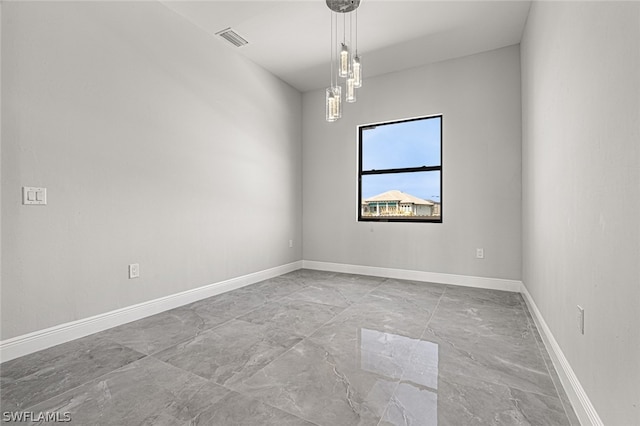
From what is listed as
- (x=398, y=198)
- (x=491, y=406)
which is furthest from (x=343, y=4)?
(x=491, y=406)

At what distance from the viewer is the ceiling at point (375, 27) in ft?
9.42

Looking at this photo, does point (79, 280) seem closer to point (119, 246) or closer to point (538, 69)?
point (119, 246)

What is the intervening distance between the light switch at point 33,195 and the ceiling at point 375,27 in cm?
202

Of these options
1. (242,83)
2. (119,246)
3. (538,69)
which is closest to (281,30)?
(242,83)

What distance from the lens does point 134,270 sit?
264 cm

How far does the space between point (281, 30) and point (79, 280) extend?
2985mm

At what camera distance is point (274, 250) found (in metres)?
4.40

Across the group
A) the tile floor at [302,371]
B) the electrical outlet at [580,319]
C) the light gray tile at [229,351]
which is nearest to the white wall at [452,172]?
the tile floor at [302,371]

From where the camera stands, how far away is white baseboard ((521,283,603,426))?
127cm

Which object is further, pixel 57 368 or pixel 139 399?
pixel 57 368

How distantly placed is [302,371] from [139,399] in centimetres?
83

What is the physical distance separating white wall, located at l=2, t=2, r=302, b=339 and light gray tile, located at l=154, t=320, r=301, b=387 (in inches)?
34.8

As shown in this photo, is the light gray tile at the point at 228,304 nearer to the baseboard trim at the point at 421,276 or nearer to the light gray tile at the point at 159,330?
the light gray tile at the point at 159,330

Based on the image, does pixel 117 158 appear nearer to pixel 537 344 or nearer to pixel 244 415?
pixel 244 415
